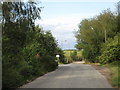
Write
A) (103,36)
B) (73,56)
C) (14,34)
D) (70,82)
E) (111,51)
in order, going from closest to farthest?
(14,34)
(70,82)
(111,51)
(103,36)
(73,56)

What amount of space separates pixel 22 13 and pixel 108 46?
3140 centimetres

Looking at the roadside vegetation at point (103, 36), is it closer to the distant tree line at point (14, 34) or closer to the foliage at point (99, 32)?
the foliage at point (99, 32)

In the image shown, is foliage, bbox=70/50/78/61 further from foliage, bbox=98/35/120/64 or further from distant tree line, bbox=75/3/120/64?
foliage, bbox=98/35/120/64

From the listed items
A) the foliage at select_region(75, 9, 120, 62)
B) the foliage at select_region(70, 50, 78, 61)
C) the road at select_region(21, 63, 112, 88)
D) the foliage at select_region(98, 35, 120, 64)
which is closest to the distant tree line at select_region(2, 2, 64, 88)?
the road at select_region(21, 63, 112, 88)

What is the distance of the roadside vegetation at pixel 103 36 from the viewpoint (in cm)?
4778

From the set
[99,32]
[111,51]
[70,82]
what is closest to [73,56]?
[99,32]

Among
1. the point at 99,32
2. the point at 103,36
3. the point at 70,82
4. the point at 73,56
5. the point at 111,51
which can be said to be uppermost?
the point at 99,32

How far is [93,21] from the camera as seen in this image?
210 feet

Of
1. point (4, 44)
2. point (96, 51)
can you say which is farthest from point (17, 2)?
point (96, 51)

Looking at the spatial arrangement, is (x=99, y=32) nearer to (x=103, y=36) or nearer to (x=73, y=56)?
(x=103, y=36)

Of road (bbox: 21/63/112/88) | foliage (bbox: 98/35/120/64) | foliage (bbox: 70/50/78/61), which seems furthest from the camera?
foliage (bbox: 70/50/78/61)

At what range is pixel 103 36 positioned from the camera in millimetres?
60438

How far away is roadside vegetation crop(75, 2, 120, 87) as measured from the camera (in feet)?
157

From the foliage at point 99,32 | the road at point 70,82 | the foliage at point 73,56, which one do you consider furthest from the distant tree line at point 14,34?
the foliage at point 73,56
